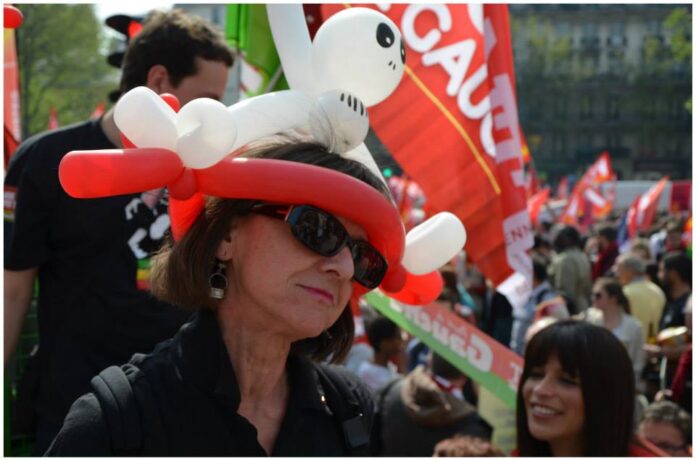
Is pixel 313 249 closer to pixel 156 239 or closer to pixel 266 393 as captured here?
pixel 266 393

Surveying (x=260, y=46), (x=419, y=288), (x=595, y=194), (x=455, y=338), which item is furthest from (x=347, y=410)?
(x=595, y=194)

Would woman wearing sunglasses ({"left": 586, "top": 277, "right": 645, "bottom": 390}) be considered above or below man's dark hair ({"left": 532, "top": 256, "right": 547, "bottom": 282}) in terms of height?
above

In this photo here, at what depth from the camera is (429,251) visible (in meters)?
2.54

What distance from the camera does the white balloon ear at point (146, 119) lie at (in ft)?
6.41

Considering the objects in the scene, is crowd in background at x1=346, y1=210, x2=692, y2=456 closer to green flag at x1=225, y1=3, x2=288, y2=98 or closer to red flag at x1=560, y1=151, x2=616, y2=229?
green flag at x1=225, y1=3, x2=288, y2=98

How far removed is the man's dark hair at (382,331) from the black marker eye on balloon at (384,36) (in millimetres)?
3626

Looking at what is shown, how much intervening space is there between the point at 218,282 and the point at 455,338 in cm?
277

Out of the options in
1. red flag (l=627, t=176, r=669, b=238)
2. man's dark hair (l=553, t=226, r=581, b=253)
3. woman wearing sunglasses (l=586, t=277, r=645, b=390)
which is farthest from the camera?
red flag (l=627, t=176, r=669, b=238)

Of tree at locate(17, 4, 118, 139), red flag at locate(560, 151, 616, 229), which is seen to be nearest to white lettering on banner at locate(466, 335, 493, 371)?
red flag at locate(560, 151, 616, 229)

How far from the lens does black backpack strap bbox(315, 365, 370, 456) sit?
2275 millimetres

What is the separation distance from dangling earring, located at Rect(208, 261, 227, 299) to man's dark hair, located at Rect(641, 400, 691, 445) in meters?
3.25

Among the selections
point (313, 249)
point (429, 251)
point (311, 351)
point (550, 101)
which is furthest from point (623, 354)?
point (550, 101)

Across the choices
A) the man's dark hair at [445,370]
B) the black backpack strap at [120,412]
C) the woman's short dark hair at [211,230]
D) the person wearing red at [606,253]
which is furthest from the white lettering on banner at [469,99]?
the person wearing red at [606,253]

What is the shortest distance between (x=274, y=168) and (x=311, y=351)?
54 cm
